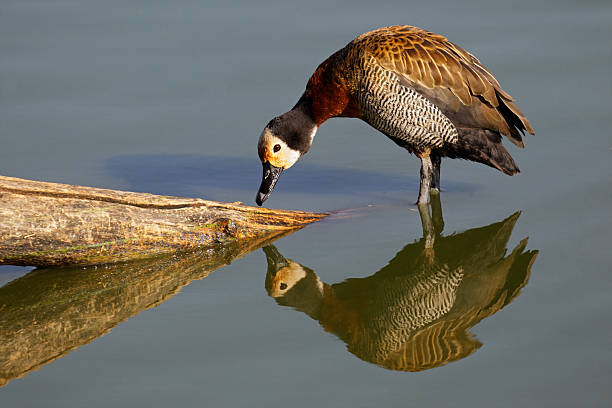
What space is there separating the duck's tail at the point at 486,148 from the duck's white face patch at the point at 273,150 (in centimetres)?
123

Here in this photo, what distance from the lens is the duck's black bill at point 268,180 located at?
23.6 feet

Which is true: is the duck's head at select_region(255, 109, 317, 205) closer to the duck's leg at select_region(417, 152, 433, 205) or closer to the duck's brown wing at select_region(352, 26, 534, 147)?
the duck's brown wing at select_region(352, 26, 534, 147)

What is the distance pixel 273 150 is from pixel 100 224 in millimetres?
1808

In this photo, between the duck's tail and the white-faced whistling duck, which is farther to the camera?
the duck's tail

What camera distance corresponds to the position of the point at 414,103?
7.02 meters

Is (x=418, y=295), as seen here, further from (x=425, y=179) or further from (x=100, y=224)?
(x=100, y=224)

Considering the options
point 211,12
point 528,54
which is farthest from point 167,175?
point 528,54

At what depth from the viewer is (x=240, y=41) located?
9.62 m

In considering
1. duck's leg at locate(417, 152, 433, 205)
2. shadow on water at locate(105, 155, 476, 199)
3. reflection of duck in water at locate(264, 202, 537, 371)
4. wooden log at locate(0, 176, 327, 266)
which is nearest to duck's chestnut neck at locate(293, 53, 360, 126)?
shadow on water at locate(105, 155, 476, 199)

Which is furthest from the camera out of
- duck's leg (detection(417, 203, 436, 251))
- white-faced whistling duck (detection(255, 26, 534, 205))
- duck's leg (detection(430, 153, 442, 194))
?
duck's leg (detection(430, 153, 442, 194))

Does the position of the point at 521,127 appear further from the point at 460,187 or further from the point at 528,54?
the point at 528,54

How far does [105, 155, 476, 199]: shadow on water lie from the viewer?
762 cm

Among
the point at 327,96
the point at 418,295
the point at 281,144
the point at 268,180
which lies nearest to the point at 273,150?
the point at 281,144

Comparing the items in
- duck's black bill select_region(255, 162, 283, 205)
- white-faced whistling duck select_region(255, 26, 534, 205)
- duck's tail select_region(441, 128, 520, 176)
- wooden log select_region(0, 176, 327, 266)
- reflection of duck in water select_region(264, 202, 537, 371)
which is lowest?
reflection of duck in water select_region(264, 202, 537, 371)
